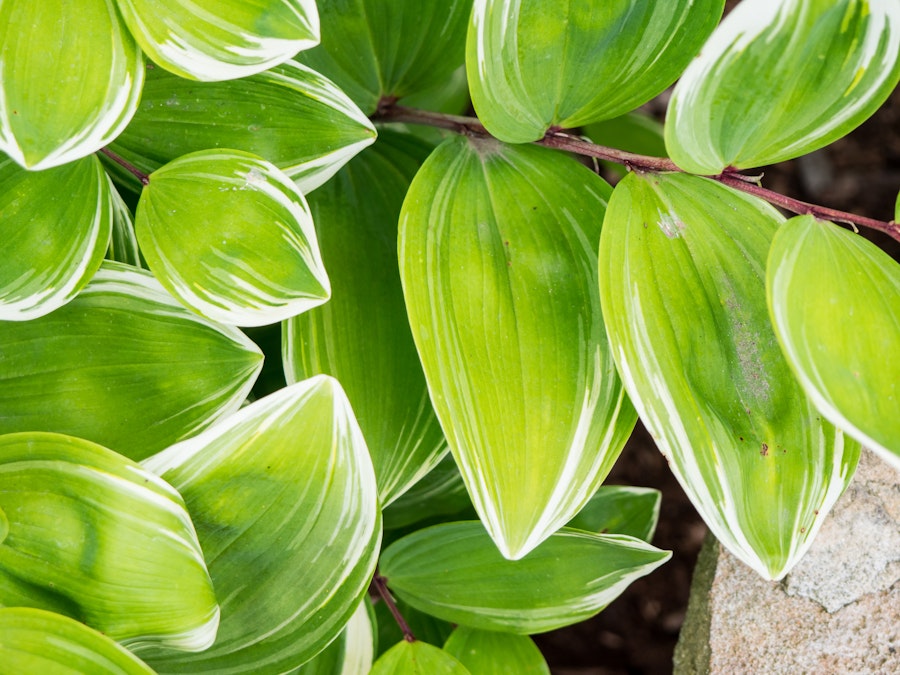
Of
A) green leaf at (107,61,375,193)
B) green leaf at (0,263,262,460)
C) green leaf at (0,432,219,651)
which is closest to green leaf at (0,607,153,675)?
green leaf at (0,432,219,651)

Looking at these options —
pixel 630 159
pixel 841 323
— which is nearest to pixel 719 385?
pixel 841 323

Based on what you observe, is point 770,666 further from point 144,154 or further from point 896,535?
point 144,154

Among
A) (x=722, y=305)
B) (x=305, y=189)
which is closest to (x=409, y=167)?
(x=305, y=189)

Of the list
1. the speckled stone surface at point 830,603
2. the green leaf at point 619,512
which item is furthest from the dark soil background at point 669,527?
the speckled stone surface at point 830,603

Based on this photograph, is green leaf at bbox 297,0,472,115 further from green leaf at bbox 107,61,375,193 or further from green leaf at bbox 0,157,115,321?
green leaf at bbox 0,157,115,321

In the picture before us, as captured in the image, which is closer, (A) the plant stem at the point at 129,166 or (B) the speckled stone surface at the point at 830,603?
(A) the plant stem at the point at 129,166

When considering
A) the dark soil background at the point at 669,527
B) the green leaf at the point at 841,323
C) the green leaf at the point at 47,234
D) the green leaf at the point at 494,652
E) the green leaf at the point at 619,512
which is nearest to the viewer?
the green leaf at the point at 841,323

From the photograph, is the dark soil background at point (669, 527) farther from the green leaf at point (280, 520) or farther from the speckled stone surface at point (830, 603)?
the green leaf at point (280, 520)
